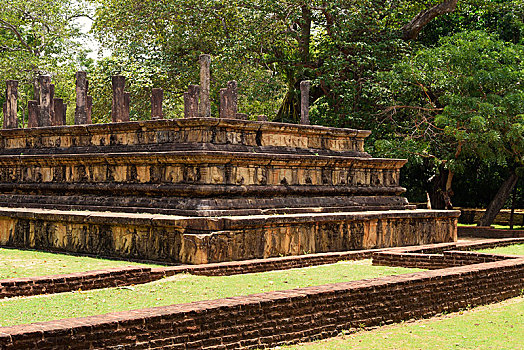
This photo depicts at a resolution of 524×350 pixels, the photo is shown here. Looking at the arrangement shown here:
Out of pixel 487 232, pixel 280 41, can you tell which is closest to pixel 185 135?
pixel 487 232

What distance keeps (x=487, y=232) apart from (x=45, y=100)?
37.0ft

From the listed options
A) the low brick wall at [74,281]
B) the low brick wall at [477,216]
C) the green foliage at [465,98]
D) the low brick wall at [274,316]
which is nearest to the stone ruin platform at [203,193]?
the low brick wall at [74,281]

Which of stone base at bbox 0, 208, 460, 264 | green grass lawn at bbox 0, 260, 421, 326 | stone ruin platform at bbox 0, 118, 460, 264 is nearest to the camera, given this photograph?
green grass lawn at bbox 0, 260, 421, 326

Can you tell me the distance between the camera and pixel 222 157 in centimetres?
1109

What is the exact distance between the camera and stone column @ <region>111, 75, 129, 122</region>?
1348 cm

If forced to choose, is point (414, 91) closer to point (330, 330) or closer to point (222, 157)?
point (222, 157)

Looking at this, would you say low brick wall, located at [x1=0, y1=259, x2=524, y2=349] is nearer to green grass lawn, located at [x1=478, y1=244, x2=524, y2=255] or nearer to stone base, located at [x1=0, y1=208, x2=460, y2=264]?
stone base, located at [x1=0, y1=208, x2=460, y2=264]

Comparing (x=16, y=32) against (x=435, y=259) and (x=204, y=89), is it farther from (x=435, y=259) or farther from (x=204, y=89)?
(x=435, y=259)

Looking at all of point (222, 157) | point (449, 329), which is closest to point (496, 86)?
point (222, 157)

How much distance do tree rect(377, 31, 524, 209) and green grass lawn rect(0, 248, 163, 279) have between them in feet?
31.9

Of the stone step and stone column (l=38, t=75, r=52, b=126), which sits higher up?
stone column (l=38, t=75, r=52, b=126)

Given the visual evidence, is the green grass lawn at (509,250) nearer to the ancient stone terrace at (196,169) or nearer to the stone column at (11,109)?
the ancient stone terrace at (196,169)

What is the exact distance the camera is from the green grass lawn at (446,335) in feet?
20.1

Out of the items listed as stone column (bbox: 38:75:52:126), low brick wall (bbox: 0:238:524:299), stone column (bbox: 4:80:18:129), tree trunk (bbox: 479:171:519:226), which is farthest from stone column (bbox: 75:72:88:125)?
tree trunk (bbox: 479:171:519:226)
